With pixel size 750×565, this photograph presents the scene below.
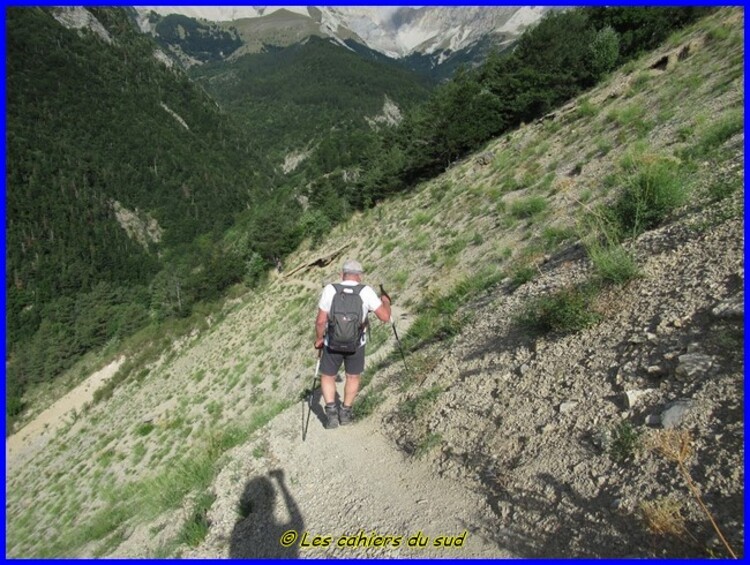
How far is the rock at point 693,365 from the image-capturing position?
3881 mm

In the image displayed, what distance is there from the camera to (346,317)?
5.45 metres

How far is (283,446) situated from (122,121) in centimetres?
22762

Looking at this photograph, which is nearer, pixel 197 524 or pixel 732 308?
pixel 732 308

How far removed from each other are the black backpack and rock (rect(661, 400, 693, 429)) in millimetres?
3314

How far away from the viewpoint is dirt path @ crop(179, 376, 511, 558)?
397 centimetres

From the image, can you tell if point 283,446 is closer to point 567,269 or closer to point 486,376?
point 486,376

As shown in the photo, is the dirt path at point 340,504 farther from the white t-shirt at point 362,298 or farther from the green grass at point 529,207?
the green grass at point 529,207

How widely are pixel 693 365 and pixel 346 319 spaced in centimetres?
361

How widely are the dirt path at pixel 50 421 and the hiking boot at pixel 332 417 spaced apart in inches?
1196

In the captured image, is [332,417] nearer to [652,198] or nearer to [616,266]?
[616,266]

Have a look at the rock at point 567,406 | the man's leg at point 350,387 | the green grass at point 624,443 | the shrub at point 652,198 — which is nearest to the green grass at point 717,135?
the shrub at point 652,198

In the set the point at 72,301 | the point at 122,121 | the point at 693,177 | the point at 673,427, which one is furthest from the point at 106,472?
the point at 122,121

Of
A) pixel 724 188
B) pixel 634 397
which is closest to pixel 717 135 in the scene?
pixel 724 188

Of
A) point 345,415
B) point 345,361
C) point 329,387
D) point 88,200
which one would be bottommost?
point 345,415
